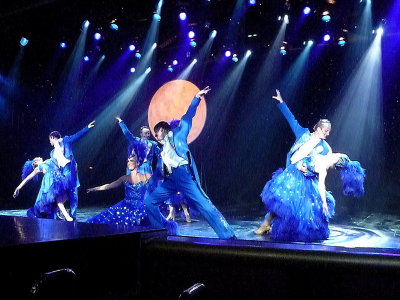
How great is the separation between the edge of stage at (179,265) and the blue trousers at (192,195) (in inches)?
120

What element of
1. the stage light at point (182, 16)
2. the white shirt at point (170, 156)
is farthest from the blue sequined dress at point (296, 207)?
the stage light at point (182, 16)

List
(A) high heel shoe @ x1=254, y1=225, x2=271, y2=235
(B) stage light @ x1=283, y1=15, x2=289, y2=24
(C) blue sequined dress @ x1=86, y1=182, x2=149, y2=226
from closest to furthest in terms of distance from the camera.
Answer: (C) blue sequined dress @ x1=86, y1=182, x2=149, y2=226
(A) high heel shoe @ x1=254, y1=225, x2=271, y2=235
(B) stage light @ x1=283, y1=15, x2=289, y2=24

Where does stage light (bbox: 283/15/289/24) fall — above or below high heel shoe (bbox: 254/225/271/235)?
above

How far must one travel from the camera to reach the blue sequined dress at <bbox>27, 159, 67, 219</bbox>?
6.70 meters

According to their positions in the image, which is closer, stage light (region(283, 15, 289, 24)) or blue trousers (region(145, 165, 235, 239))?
blue trousers (region(145, 165, 235, 239))

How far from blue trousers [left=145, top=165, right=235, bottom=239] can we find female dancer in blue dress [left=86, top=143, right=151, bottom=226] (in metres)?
0.78

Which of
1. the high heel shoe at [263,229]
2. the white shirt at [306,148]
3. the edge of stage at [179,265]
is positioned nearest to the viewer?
the edge of stage at [179,265]

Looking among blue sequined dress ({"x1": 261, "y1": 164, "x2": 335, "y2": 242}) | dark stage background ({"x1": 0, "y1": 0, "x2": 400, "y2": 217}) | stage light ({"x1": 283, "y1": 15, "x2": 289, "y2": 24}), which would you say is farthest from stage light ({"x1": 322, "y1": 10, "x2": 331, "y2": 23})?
blue sequined dress ({"x1": 261, "y1": 164, "x2": 335, "y2": 242})

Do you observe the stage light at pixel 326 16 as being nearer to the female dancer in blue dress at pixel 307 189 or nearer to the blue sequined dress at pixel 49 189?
the female dancer in blue dress at pixel 307 189

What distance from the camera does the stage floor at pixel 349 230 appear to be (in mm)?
4895

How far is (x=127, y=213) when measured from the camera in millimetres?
5469

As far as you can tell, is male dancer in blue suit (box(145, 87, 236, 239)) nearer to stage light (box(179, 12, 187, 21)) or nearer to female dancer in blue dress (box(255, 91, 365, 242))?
female dancer in blue dress (box(255, 91, 365, 242))

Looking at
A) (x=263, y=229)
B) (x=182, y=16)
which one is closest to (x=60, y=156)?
(x=182, y=16)

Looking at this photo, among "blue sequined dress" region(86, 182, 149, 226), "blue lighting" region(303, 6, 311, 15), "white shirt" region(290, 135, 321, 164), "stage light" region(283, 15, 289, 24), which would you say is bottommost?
"blue sequined dress" region(86, 182, 149, 226)
